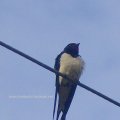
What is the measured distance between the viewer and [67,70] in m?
6.57

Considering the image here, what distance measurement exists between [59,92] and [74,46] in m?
0.68

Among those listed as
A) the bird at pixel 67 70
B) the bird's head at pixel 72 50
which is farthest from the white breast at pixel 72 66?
the bird's head at pixel 72 50

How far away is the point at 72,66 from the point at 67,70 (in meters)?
0.09

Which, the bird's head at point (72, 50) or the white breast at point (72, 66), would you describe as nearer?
the white breast at point (72, 66)

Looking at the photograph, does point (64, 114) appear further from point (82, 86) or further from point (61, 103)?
point (82, 86)

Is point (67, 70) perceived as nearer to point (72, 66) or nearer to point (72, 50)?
point (72, 66)

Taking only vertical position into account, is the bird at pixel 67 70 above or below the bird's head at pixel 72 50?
below

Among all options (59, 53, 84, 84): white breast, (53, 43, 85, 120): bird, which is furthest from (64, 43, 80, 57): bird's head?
(59, 53, 84, 84): white breast

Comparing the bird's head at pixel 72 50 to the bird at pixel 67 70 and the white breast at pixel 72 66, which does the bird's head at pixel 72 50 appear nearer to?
the bird at pixel 67 70

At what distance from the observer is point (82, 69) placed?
22.1 feet

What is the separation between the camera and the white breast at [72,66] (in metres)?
6.56

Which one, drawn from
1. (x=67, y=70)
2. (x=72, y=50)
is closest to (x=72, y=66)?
(x=67, y=70)

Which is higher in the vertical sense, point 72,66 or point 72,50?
point 72,50

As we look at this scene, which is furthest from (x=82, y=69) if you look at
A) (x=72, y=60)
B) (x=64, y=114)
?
(x=64, y=114)
